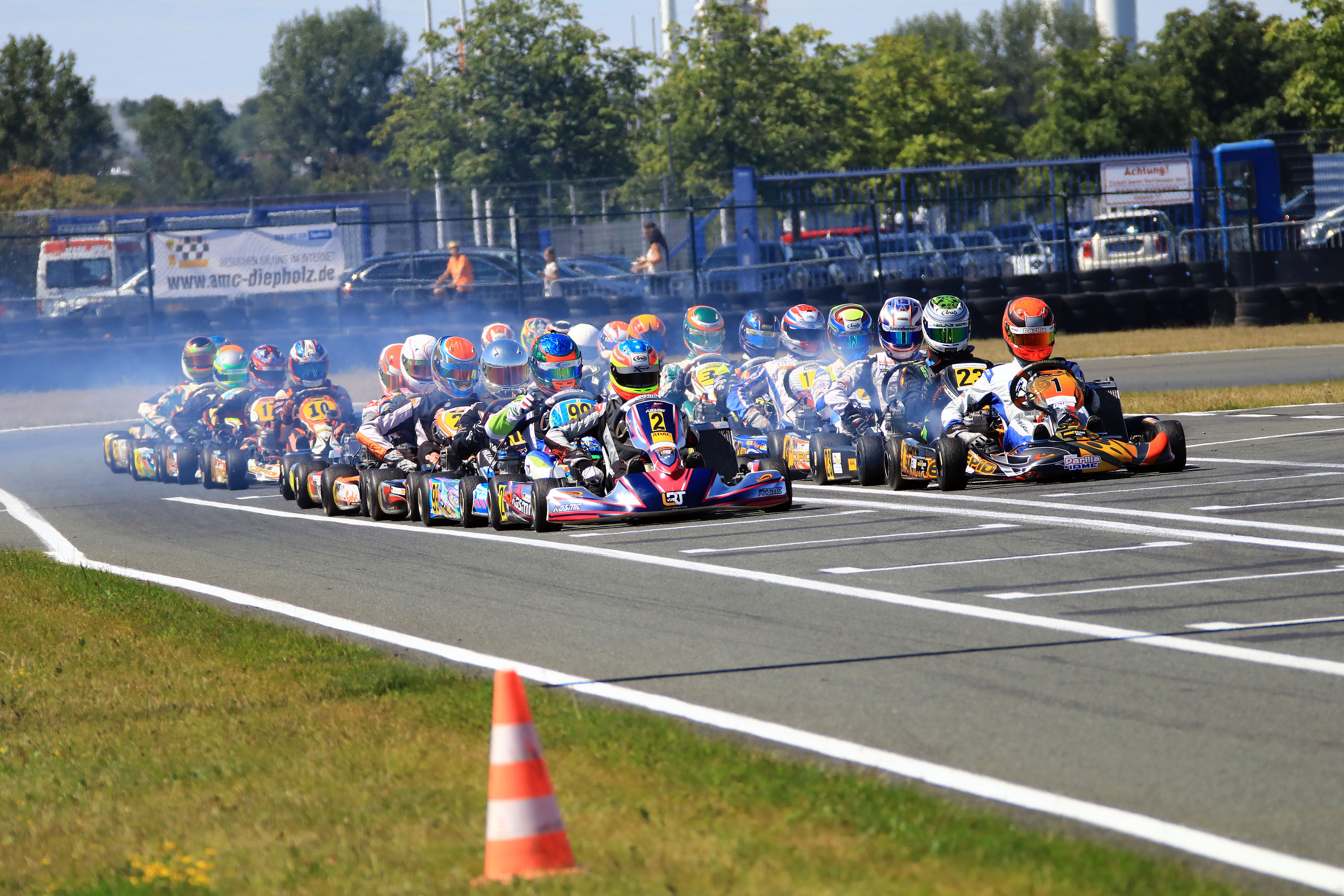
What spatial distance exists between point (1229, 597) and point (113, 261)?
2560 centimetres

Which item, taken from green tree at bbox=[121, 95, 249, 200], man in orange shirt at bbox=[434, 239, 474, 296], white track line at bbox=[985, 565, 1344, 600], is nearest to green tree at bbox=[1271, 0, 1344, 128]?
man in orange shirt at bbox=[434, 239, 474, 296]

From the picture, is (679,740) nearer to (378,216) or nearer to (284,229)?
(284,229)

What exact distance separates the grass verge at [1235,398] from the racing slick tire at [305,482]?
8.05 metres

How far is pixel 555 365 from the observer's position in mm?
11891

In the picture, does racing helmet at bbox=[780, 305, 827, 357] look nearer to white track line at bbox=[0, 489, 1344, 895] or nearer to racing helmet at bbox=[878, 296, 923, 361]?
racing helmet at bbox=[878, 296, 923, 361]

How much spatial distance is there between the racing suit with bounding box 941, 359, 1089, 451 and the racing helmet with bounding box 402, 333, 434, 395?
13.3ft

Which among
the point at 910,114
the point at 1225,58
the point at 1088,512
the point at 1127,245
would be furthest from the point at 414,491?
the point at 1225,58

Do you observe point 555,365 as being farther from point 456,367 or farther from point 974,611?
point 974,611

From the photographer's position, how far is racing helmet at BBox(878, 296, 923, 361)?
43.1 feet

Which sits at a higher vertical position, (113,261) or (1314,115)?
(1314,115)

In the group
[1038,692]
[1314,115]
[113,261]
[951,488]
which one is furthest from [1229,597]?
[1314,115]

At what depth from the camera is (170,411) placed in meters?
18.4

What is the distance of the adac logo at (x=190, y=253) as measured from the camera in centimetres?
2602

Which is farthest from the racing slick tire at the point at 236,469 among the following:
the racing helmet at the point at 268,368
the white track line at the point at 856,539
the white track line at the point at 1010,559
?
the white track line at the point at 1010,559
